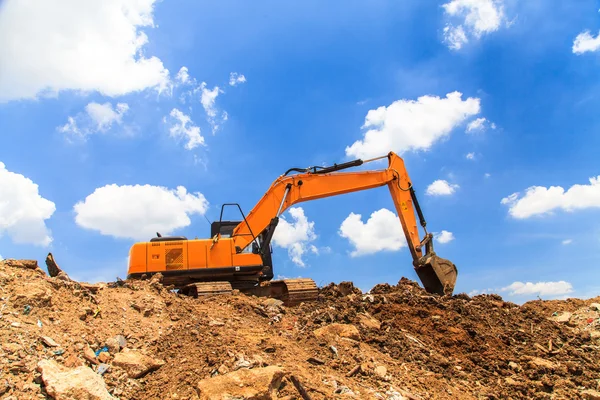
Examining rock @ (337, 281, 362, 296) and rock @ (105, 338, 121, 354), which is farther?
rock @ (337, 281, 362, 296)

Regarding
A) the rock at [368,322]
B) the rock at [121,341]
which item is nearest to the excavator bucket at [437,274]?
the rock at [368,322]

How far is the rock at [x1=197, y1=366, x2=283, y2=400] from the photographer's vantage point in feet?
18.9

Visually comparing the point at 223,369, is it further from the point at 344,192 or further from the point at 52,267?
the point at 344,192

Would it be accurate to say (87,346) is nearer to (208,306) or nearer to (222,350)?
(222,350)

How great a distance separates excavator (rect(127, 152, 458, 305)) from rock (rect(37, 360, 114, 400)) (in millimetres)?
5191

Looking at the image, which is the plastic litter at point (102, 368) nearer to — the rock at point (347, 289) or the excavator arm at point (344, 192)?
the excavator arm at point (344, 192)

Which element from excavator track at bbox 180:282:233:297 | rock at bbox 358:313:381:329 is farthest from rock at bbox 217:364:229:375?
excavator track at bbox 180:282:233:297

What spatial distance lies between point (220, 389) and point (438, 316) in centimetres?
623

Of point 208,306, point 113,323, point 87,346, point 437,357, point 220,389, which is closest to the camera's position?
point 220,389

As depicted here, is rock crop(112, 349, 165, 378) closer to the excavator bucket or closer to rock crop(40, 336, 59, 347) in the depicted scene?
rock crop(40, 336, 59, 347)

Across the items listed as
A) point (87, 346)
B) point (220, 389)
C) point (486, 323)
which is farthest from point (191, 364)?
point (486, 323)

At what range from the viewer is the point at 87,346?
275 inches

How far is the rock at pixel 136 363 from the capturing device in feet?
22.0

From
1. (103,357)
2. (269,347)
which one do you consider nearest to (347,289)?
(269,347)
